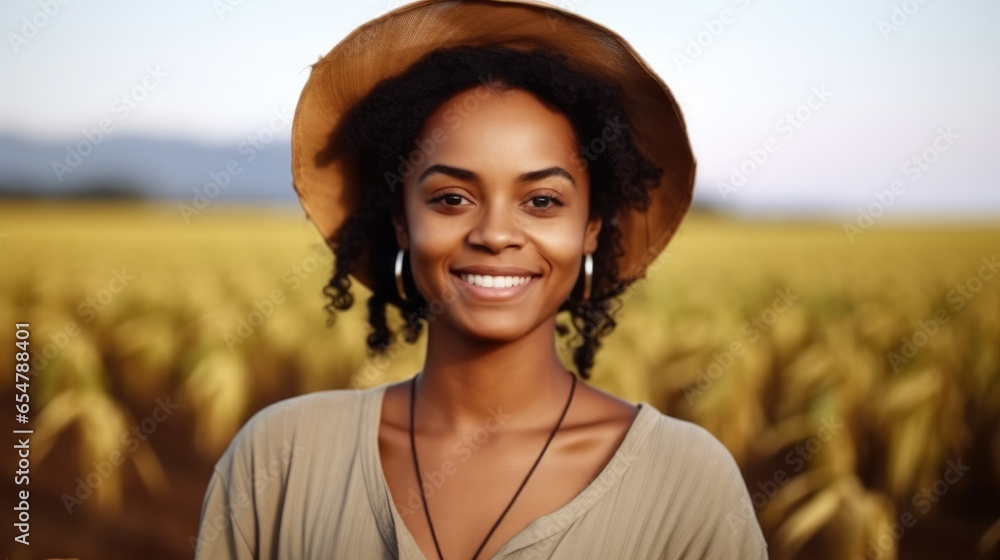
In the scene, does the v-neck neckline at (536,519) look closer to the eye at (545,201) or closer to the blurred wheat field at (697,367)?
the eye at (545,201)

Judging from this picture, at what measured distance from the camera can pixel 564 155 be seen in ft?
5.97

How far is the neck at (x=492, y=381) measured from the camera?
1.88 metres

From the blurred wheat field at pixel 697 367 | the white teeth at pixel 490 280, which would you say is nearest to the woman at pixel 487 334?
the white teeth at pixel 490 280

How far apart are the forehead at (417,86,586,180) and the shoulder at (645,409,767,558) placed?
1.82 ft

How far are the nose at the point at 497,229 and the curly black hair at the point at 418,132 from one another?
167 millimetres

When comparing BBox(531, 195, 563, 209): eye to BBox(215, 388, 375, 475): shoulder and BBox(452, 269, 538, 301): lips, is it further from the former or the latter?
BBox(215, 388, 375, 475): shoulder

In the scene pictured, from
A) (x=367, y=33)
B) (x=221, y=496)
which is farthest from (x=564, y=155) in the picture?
(x=221, y=496)

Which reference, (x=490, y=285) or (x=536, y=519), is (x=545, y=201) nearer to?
(x=490, y=285)

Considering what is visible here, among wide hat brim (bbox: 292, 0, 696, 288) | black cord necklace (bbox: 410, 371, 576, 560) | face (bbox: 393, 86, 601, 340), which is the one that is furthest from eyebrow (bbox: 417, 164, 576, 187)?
black cord necklace (bbox: 410, 371, 576, 560)

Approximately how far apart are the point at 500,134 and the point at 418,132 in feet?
0.72

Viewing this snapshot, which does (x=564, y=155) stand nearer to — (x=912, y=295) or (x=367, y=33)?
(x=367, y=33)

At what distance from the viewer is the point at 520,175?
1731 mm

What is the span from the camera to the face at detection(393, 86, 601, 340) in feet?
5.69

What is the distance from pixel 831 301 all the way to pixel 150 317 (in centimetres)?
283
